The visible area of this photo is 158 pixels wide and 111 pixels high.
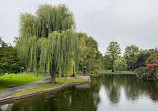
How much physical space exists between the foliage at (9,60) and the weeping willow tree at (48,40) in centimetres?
114

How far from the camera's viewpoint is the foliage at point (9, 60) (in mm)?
15080

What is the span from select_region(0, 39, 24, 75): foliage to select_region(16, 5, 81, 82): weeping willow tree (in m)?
1.14

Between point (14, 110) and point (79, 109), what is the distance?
526cm

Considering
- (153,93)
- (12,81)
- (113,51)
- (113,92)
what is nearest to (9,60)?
(12,81)

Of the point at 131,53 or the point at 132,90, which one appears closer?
the point at 132,90

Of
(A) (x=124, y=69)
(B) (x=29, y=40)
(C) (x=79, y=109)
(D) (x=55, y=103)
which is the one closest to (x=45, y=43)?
(B) (x=29, y=40)

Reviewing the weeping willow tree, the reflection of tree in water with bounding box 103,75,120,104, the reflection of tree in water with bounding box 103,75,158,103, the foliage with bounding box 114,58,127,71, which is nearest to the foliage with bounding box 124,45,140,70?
the foliage with bounding box 114,58,127,71

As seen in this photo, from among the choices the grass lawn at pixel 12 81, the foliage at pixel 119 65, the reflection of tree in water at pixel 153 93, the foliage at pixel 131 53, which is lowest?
the reflection of tree in water at pixel 153 93

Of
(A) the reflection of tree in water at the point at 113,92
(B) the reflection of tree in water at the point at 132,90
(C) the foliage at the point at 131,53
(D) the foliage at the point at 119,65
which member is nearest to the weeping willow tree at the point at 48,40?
(A) the reflection of tree in water at the point at 113,92

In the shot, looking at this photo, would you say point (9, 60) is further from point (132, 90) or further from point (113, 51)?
point (113, 51)

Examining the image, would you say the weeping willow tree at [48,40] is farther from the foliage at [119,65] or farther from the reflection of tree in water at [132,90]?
the foliage at [119,65]

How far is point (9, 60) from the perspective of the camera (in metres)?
16.0

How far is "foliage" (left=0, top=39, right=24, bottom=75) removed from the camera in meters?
15.1

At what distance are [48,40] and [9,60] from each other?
17.8ft
